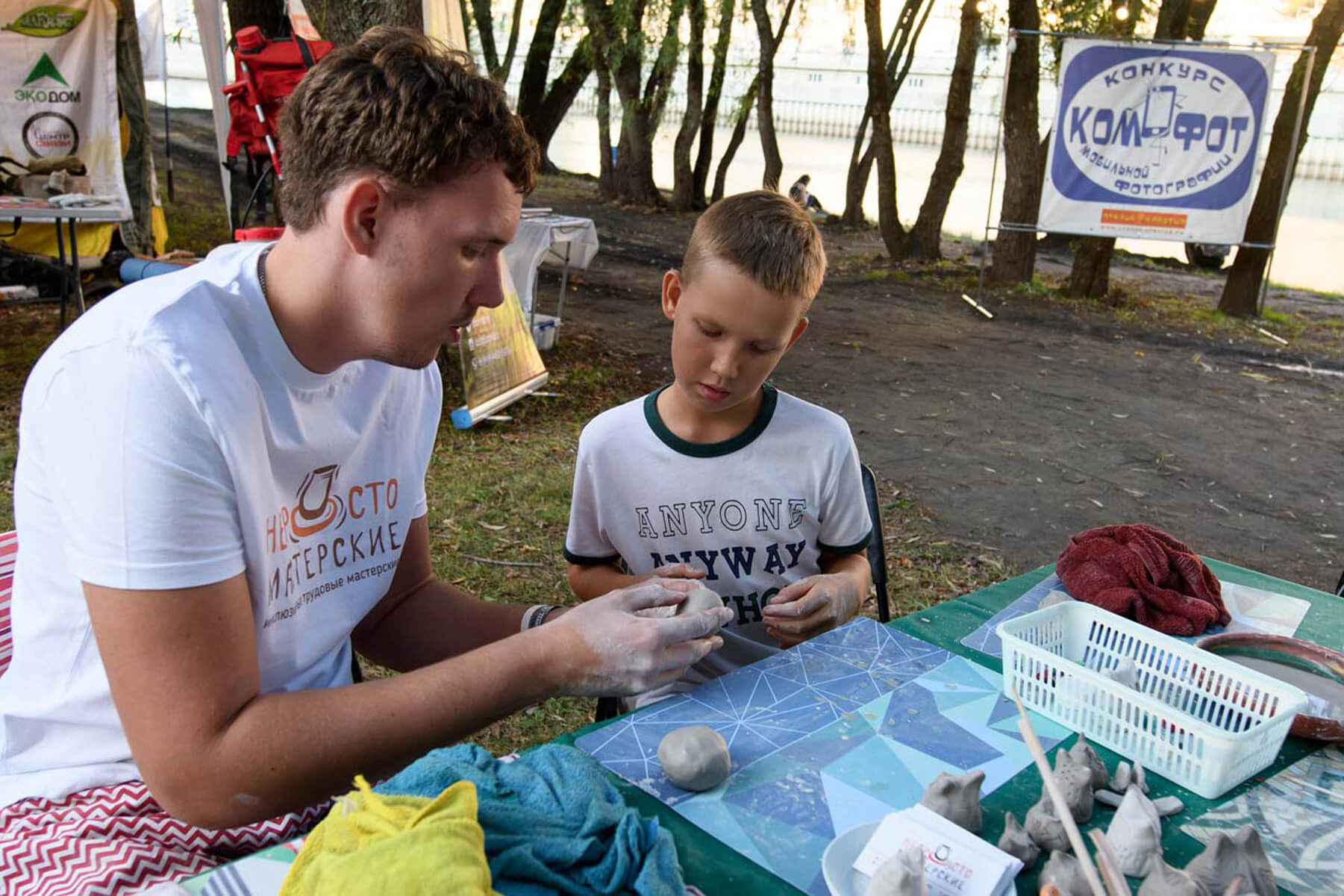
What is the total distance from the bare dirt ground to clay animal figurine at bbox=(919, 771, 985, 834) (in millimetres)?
3376

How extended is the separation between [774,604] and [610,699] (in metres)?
0.46

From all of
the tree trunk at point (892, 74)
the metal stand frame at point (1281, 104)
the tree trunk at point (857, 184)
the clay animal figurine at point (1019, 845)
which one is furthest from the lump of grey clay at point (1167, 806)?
the tree trunk at point (857, 184)

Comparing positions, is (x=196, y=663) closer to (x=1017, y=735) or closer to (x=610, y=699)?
(x=610, y=699)

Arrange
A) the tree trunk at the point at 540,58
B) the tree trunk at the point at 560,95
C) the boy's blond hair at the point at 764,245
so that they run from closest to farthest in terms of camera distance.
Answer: the boy's blond hair at the point at 764,245
the tree trunk at the point at 540,58
the tree trunk at the point at 560,95

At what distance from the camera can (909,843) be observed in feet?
3.77

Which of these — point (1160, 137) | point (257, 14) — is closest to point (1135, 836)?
point (257, 14)

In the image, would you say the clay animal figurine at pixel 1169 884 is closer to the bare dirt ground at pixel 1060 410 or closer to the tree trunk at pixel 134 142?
the bare dirt ground at pixel 1060 410

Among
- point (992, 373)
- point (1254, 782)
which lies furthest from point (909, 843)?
point (992, 373)

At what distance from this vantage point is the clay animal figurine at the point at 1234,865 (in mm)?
1096

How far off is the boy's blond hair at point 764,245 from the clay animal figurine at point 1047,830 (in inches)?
47.1

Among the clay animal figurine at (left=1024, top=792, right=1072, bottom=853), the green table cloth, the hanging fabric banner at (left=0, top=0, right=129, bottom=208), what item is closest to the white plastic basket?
the green table cloth

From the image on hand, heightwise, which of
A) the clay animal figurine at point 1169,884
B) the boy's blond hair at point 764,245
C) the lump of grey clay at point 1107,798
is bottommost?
the lump of grey clay at point 1107,798

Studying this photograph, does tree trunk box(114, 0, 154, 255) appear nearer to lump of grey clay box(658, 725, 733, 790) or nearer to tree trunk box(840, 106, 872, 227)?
lump of grey clay box(658, 725, 733, 790)

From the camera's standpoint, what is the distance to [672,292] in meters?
2.31
